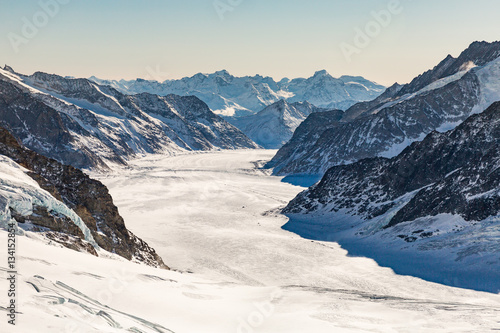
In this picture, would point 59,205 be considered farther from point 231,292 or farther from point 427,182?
point 427,182

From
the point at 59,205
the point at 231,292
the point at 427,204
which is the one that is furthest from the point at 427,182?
the point at 59,205

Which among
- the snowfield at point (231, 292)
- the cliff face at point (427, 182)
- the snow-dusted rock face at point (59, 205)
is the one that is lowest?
the snowfield at point (231, 292)

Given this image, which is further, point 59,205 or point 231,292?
point 231,292

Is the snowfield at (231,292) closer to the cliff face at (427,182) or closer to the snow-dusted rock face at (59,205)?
the snow-dusted rock face at (59,205)

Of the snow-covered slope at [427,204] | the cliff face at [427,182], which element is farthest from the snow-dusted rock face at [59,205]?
the cliff face at [427,182]

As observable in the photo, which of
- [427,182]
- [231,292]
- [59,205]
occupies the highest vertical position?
[427,182]

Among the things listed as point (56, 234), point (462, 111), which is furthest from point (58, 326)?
point (462, 111)
